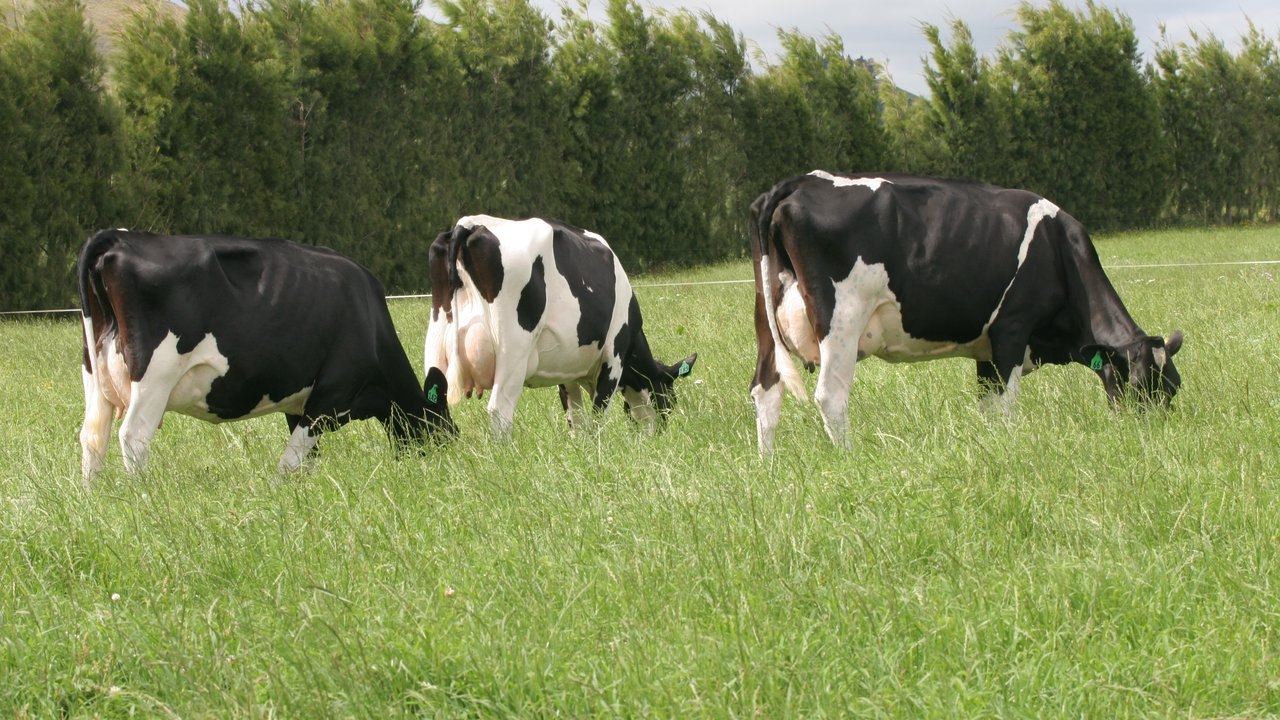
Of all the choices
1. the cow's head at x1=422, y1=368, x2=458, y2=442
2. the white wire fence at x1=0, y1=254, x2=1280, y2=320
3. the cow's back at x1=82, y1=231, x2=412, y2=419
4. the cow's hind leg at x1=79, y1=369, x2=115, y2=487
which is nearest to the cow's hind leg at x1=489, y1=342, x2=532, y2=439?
the cow's head at x1=422, y1=368, x2=458, y2=442

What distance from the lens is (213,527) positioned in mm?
4352

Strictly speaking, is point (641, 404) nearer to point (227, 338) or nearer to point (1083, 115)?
Result: point (227, 338)

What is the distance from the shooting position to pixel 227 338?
5.46m

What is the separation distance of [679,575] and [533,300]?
129 inches

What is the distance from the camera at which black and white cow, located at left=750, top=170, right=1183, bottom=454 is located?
5.95 meters

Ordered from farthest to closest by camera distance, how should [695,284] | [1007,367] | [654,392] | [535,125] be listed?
[535,125] < [695,284] < [654,392] < [1007,367]

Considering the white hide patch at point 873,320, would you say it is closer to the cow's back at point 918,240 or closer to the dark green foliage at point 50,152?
the cow's back at point 918,240

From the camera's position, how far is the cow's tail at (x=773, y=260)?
6074mm

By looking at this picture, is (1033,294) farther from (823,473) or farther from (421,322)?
(421,322)

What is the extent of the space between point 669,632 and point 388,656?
740 millimetres

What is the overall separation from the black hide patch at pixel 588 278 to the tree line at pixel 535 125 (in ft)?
32.8

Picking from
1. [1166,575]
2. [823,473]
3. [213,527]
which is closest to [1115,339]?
[823,473]

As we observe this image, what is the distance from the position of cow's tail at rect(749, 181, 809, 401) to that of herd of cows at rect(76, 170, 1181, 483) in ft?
0.03

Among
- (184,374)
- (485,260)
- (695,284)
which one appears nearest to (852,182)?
(485,260)
